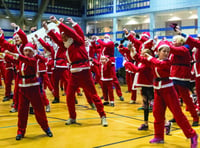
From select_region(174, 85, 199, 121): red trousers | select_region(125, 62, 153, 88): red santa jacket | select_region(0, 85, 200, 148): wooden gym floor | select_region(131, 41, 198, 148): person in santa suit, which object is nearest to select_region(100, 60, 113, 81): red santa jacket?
select_region(0, 85, 200, 148): wooden gym floor

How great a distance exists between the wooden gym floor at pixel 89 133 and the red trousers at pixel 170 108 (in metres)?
0.33

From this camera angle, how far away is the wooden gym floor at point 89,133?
3941mm

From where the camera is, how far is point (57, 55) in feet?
25.2

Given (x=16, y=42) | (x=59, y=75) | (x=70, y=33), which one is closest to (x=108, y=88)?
(x=59, y=75)

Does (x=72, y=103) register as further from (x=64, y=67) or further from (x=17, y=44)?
(x=64, y=67)

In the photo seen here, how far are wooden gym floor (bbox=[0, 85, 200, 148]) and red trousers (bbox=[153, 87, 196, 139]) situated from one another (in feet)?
1.07

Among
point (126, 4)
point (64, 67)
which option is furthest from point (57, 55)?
point (126, 4)

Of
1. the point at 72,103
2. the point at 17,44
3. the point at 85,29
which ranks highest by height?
the point at 85,29

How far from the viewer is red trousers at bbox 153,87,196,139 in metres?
3.66

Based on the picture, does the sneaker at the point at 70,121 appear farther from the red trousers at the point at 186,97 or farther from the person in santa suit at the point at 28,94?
the red trousers at the point at 186,97

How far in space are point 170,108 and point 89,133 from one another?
150 cm

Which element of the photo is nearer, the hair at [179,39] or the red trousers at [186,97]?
the hair at [179,39]

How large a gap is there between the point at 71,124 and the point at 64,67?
8.99ft

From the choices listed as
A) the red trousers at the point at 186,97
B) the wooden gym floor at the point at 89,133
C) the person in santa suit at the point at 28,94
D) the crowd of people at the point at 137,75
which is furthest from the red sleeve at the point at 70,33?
the red trousers at the point at 186,97
